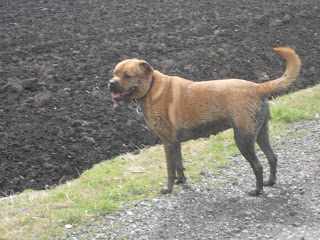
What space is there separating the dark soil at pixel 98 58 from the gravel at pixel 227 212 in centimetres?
232

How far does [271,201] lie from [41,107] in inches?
220

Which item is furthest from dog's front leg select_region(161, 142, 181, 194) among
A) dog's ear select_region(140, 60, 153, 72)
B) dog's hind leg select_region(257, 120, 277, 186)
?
dog's hind leg select_region(257, 120, 277, 186)

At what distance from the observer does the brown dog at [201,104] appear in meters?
6.16

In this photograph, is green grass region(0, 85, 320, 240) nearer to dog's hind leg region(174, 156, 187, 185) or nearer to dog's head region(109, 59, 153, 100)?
dog's hind leg region(174, 156, 187, 185)

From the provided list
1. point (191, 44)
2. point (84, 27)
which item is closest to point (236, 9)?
point (191, 44)

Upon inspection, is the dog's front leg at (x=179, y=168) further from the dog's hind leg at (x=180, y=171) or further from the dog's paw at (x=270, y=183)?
the dog's paw at (x=270, y=183)

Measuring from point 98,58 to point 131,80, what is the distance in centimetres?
692

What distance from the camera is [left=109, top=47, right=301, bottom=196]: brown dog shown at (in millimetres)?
6160

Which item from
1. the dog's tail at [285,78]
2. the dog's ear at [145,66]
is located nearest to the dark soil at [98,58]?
the dog's ear at [145,66]

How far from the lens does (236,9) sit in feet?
58.6

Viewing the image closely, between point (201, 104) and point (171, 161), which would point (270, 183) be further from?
point (201, 104)

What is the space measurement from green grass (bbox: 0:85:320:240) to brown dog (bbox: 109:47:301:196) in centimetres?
72

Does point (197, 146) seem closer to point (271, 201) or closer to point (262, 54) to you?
point (271, 201)

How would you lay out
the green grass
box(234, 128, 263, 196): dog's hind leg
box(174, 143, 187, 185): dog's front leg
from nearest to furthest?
1. the green grass
2. box(234, 128, 263, 196): dog's hind leg
3. box(174, 143, 187, 185): dog's front leg
